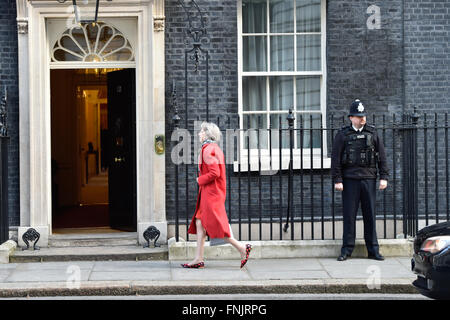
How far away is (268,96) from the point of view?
11.8 meters

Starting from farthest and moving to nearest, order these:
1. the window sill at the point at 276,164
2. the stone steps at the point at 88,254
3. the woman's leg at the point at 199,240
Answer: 1. the window sill at the point at 276,164
2. the stone steps at the point at 88,254
3. the woman's leg at the point at 199,240

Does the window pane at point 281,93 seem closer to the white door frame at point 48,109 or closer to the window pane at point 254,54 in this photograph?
the window pane at point 254,54

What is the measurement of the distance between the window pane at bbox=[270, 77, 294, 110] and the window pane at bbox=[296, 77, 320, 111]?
0.39ft

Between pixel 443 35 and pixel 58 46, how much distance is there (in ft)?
18.1

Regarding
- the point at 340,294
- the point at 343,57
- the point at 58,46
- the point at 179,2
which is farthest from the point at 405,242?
the point at 58,46

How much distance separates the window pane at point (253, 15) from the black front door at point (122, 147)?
182 centimetres

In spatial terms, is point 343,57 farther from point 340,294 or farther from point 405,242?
point 340,294

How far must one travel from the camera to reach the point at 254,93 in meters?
11.8

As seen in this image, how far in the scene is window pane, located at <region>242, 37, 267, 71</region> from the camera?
1174cm

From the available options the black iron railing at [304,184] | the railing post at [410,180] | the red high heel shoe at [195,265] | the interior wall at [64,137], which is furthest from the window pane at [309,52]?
the interior wall at [64,137]

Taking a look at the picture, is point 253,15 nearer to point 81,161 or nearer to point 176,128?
point 176,128

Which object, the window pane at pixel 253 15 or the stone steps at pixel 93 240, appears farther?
the window pane at pixel 253 15

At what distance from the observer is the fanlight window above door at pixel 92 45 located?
11.5 metres

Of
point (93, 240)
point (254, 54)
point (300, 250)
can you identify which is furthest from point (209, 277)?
point (254, 54)
